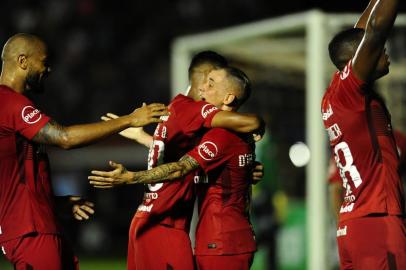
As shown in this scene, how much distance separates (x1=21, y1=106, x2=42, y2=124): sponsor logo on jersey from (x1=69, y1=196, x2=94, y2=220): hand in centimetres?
86

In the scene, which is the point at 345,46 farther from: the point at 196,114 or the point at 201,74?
the point at 201,74

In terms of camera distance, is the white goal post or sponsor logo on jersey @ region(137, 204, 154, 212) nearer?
sponsor logo on jersey @ region(137, 204, 154, 212)

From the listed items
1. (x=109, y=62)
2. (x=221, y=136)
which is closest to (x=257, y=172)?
(x=221, y=136)

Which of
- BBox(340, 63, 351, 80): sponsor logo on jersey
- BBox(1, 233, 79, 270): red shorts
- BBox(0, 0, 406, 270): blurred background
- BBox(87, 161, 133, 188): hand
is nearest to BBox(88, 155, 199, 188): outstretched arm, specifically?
BBox(87, 161, 133, 188): hand

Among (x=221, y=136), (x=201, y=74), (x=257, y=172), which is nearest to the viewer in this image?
(x=221, y=136)

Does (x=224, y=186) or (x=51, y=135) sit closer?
(x=51, y=135)

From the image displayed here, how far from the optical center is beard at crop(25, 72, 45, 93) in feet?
17.8

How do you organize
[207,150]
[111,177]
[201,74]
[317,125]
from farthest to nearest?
[317,125] → [201,74] → [207,150] → [111,177]

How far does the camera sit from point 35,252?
522 centimetres

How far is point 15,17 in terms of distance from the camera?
1953cm

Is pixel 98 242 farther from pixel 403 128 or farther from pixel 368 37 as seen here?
pixel 368 37

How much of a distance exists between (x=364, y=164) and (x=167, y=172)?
1.26m

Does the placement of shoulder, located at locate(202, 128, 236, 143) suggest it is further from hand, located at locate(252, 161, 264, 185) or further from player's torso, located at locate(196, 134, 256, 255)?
hand, located at locate(252, 161, 264, 185)

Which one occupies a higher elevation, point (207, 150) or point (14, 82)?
point (14, 82)
